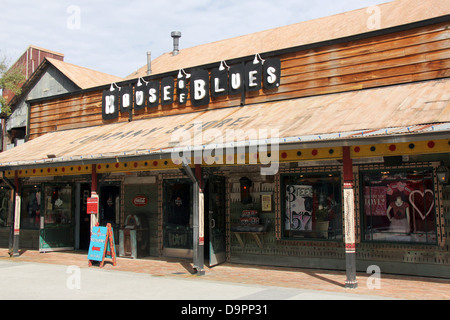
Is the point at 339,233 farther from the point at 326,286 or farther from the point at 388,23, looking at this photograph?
the point at 388,23

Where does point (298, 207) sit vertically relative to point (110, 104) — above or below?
below

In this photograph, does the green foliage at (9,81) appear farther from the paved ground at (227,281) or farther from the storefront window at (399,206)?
the storefront window at (399,206)

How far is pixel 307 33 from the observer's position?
17.2 meters

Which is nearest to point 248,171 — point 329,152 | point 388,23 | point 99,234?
point 329,152

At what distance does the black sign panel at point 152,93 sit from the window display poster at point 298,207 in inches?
199

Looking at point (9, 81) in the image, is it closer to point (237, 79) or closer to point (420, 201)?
point (237, 79)

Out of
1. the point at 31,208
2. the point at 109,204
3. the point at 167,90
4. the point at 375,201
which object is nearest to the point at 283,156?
the point at 375,201

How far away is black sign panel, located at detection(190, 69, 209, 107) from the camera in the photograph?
486 inches

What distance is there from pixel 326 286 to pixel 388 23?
33.1 feet

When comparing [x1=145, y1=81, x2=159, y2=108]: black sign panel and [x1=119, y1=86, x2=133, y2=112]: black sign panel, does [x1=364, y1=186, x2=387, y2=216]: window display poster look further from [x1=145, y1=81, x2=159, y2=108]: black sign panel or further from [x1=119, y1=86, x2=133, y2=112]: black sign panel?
[x1=119, y1=86, x2=133, y2=112]: black sign panel

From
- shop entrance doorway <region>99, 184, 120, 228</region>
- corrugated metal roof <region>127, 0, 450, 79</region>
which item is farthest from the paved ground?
corrugated metal roof <region>127, 0, 450, 79</region>

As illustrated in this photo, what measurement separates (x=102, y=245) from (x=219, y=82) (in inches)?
211

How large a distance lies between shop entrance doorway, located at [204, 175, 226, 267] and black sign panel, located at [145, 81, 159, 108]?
341cm

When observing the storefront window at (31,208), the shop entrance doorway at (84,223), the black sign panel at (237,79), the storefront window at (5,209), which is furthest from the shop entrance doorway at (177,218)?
the storefront window at (5,209)
